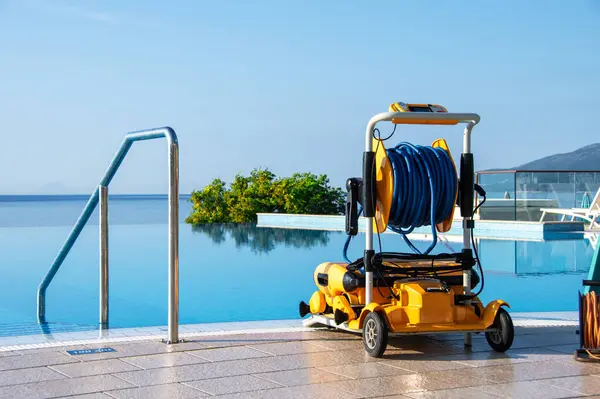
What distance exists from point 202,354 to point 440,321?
60.8 inches

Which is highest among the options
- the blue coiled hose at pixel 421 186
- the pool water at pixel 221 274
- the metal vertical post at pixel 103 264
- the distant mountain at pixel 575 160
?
the distant mountain at pixel 575 160

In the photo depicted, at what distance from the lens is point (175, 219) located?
5926mm

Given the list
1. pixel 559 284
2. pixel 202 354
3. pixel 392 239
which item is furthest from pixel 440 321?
pixel 392 239

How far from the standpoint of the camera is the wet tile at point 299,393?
14.4 ft

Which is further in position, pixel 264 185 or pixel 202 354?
pixel 264 185

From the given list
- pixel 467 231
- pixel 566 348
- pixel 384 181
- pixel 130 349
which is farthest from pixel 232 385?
pixel 566 348

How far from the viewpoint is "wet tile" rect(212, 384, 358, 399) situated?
4.39 m

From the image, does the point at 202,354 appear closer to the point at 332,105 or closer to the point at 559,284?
the point at 559,284

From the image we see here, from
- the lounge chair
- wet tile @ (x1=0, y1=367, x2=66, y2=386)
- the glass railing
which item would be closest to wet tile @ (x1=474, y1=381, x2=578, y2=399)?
wet tile @ (x1=0, y1=367, x2=66, y2=386)

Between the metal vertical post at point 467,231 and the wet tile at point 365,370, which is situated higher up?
the metal vertical post at point 467,231

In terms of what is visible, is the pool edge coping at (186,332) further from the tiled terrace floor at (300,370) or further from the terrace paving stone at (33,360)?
the terrace paving stone at (33,360)

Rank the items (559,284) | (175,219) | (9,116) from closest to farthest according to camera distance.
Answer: (175,219), (559,284), (9,116)

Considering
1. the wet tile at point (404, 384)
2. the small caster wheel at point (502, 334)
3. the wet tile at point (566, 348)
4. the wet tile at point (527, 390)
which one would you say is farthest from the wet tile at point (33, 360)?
the wet tile at point (566, 348)

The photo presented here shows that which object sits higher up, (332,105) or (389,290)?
(332,105)
